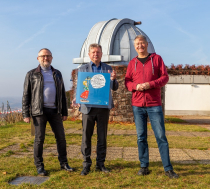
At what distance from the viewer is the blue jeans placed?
3980 millimetres

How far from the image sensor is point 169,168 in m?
3.96

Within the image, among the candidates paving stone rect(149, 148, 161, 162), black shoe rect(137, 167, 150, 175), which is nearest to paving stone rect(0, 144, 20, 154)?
paving stone rect(149, 148, 161, 162)

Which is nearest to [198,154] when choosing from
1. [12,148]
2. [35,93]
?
[35,93]

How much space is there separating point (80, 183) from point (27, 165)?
1.29m

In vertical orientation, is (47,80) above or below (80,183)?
above

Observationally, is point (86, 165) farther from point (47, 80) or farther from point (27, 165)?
point (47, 80)

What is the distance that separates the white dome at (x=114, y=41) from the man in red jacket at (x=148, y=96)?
24.9 ft

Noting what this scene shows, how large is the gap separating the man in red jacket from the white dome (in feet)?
24.9

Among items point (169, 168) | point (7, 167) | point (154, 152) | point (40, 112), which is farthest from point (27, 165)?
point (154, 152)

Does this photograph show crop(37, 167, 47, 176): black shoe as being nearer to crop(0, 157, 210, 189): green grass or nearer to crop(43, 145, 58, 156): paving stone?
crop(0, 157, 210, 189): green grass

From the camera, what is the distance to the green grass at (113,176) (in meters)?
3.59

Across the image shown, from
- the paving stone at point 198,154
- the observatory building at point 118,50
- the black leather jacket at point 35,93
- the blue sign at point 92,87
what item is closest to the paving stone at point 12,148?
the black leather jacket at point 35,93

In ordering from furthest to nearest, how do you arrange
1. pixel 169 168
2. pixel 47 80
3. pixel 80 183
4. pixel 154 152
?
pixel 154 152 → pixel 47 80 → pixel 169 168 → pixel 80 183

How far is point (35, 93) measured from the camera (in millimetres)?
4168
